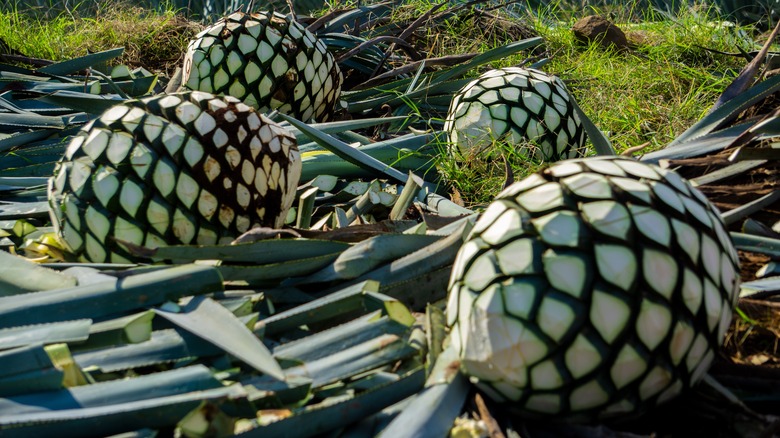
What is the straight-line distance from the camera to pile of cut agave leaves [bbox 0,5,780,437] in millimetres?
944

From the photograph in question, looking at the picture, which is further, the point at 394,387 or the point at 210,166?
the point at 210,166

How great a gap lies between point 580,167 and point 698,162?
513 millimetres

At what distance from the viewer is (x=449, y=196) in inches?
78.0

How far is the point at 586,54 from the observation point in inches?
134

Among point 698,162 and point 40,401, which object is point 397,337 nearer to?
point 40,401

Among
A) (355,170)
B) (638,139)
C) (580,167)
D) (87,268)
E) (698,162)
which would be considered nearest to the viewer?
(580,167)

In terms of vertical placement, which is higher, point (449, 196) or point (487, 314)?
point (487, 314)

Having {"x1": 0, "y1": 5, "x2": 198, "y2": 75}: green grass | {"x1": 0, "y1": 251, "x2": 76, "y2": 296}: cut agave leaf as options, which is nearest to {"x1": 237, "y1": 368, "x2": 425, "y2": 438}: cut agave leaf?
{"x1": 0, "y1": 251, "x2": 76, "y2": 296}: cut agave leaf

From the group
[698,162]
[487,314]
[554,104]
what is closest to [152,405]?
[487,314]

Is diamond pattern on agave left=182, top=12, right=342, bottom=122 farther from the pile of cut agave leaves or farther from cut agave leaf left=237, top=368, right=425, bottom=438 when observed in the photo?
cut agave leaf left=237, top=368, right=425, bottom=438

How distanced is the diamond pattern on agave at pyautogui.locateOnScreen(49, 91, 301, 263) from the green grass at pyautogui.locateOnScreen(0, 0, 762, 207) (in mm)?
666

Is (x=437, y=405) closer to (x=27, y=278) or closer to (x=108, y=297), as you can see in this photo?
(x=108, y=297)

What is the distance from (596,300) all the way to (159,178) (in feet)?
2.49

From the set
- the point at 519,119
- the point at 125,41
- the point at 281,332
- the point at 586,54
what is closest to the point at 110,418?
the point at 281,332
